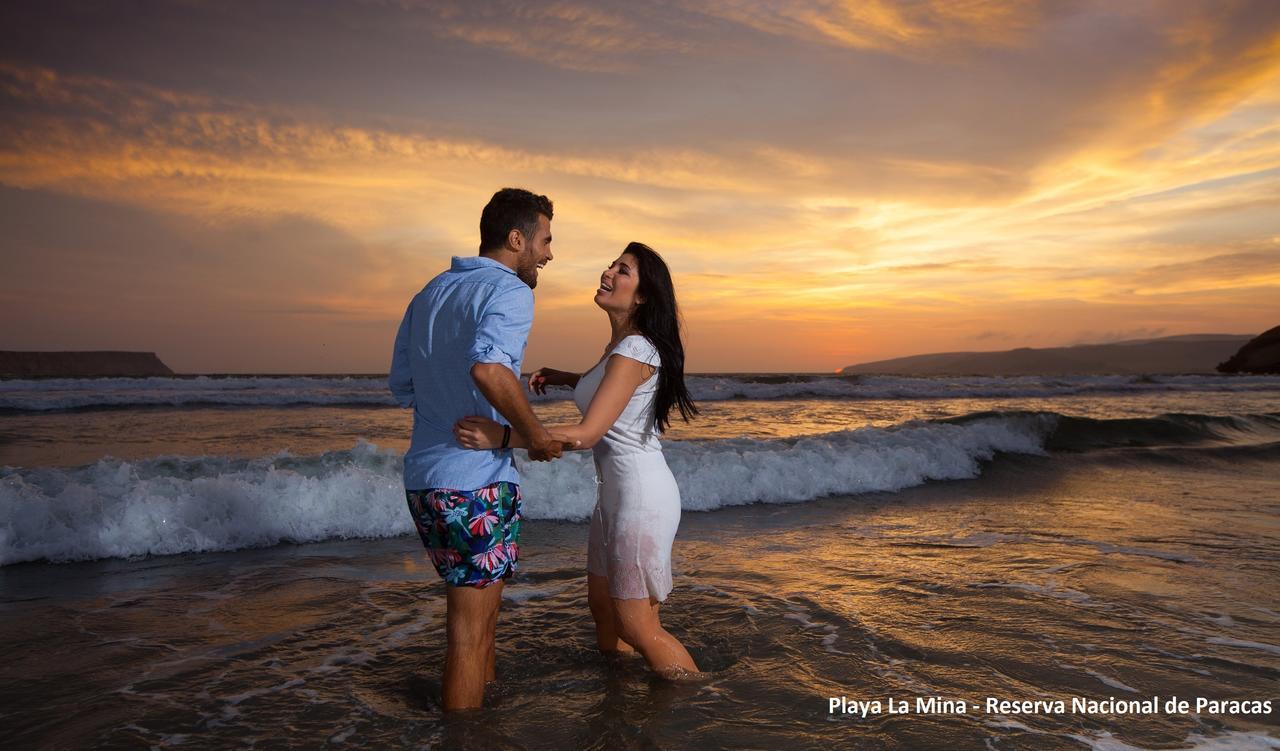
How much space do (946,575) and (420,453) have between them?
15.8 feet

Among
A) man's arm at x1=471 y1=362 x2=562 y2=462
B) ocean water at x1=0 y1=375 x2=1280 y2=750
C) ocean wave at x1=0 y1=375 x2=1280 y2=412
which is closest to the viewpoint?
man's arm at x1=471 y1=362 x2=562 y2=462

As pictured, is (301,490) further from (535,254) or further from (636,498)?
(535,254)

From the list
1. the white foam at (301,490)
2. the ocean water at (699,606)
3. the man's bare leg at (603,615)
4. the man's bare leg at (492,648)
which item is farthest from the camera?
the white foam at (301,490)

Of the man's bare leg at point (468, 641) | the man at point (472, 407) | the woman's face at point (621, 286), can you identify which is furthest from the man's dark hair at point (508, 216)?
the man's bare leg at point (468, 641)

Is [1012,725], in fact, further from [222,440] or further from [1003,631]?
[222,440]

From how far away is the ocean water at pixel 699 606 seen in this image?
3578 mm

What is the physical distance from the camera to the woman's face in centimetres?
363

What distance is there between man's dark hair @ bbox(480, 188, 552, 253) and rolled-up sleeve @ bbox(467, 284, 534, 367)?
0.35m

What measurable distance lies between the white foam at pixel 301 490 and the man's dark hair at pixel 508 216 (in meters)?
5.65

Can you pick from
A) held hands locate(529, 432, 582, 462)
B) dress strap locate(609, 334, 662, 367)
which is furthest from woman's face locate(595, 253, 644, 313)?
held hands locate(529, 432, 582, 462)

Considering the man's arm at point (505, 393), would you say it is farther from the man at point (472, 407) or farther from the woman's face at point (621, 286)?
the woman's face at point (621, 286)

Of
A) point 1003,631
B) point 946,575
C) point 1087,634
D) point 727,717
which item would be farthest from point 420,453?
point 946,575

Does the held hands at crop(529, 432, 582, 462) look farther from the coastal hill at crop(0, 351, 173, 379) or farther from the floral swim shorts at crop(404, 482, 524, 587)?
the coastal hill at crop(0, 351, 173, 379)

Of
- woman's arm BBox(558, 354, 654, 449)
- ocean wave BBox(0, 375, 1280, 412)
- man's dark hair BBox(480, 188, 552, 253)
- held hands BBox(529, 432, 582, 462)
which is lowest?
ocean wave BBox(0, 375, 1280, 412)
